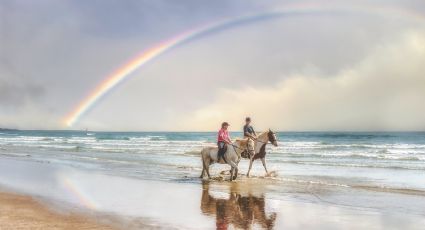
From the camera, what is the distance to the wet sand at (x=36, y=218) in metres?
9.65

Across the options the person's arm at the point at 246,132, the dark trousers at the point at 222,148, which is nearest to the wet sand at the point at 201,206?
the dark trousers at the point at 222,148

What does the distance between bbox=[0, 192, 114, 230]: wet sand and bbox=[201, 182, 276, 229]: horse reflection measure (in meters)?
2.65

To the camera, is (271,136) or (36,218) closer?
(36,218)

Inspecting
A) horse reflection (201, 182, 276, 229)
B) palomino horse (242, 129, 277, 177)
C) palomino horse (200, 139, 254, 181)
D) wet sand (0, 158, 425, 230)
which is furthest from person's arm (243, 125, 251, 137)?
horse reflection (201, 182, 276, 229)


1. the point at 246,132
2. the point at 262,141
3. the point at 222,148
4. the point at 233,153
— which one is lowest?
the point at 233,153

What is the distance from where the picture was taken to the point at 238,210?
11.9 m

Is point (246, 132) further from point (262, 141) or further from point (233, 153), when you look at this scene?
point (233, 153)

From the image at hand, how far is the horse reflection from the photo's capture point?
10.1 m

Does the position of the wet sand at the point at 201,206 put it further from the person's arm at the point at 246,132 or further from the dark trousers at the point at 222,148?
the person's arm at the point at 246,132

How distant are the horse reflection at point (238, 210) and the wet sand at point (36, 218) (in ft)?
8.68

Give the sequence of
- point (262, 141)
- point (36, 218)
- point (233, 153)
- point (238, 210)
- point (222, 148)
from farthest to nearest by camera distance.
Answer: point (262, 141)
point (222, 148)
point (233, 153)
point (238, 210)
point (36, 218)

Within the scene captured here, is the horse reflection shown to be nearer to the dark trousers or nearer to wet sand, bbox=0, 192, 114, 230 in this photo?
wet sand, bbox=0, 192, 114, 230

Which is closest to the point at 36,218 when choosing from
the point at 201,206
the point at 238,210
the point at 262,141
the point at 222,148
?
the point at 201,206

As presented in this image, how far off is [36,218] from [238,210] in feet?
15.7
